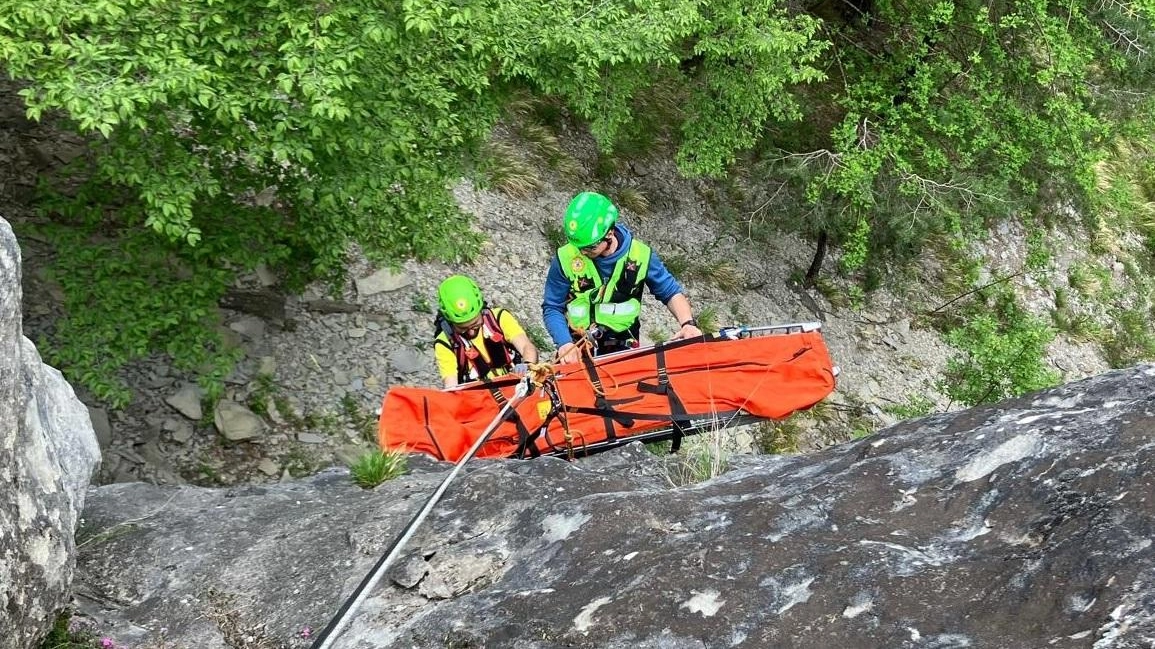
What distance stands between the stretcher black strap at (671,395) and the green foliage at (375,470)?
6.91 ft

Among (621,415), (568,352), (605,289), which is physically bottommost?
(621,415)

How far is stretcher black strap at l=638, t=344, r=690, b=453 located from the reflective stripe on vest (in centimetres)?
40

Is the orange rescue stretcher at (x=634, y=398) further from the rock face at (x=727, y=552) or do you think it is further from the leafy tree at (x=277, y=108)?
the rock face at (x=727, y=552)

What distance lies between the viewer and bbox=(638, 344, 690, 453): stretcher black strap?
6.07 meters

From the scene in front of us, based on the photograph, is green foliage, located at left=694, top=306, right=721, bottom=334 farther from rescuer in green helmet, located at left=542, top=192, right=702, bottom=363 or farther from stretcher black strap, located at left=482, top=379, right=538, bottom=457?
stretcher black strap, located at left=482, top=379, right=538, bottom=457

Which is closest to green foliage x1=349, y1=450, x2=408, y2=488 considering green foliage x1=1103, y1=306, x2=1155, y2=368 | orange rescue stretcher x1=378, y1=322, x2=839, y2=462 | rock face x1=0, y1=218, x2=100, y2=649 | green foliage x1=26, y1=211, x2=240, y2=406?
orange rescue stretcher x1=378, y1=322, x2=839, y2=462

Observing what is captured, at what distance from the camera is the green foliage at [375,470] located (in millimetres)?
4594

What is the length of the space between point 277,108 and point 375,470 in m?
1.96

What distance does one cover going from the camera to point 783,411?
6098 millimetres

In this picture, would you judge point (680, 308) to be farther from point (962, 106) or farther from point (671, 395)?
point (962, 106)

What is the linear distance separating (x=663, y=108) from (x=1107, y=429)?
10285 mm

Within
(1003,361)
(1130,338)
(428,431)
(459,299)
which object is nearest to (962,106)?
(1003,361)

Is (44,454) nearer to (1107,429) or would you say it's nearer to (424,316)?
(1107,429)

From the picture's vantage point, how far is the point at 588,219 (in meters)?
5.83
